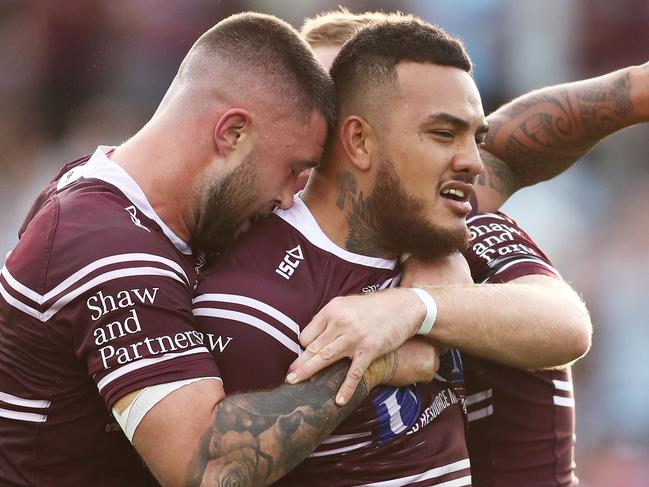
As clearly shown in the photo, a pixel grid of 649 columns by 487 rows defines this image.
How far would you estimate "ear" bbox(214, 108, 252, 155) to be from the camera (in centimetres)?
334

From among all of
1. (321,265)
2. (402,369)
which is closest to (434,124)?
(321,265)

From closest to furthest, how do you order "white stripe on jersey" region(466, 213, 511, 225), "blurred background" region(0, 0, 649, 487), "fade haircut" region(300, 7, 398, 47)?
"white stripe on jersey" region(466, 213, 511, 225) → "fade haircut" region(300, 7, 398, 47) → "blurred background" region(0, 0, 649, 487)

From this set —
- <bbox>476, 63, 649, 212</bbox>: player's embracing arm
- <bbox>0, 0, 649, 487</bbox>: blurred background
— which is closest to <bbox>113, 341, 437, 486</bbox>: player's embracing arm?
<bbox>476, 63, 649, 212</bbox>: player's embracing arm

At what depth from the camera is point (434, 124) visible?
3381 mm

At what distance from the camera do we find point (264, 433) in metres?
2.88

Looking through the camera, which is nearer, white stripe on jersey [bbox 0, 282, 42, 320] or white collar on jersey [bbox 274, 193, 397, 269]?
white stripe on jersey [bbox 0, 282, 42, 320]

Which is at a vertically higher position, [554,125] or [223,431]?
[554,125]

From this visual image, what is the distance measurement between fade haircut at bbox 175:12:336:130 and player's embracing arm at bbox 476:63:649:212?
918 millimetres

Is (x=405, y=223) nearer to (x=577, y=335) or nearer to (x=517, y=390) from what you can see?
(x=577, y=335)

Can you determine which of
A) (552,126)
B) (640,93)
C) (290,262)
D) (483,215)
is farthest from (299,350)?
(640,93)

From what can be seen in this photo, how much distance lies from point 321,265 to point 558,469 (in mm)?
1195

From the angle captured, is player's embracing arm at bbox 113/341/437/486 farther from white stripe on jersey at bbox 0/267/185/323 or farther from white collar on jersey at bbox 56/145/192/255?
white collar on jersey at bbox 56/145/192/255

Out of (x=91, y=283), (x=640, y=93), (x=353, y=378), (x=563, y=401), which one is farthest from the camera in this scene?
(x=640, y=93)

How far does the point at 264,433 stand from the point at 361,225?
89cm
